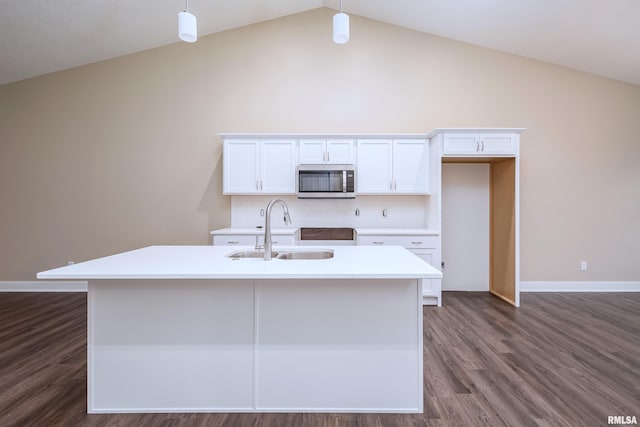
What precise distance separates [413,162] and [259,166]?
1.93 m

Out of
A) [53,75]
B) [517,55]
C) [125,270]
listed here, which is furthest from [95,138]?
[517,55]

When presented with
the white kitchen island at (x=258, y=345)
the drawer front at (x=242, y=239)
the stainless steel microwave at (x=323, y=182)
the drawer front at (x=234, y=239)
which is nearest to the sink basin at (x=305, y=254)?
the white kitchen island at (x=258, y=345)

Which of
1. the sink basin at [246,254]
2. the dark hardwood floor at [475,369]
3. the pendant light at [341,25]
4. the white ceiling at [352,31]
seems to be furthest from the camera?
the white ceiling at [352,31]

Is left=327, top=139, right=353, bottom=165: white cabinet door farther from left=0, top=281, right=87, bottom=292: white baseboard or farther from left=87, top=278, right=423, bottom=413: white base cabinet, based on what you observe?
left=0, top=281, right=87, bottom=292: white baseboard

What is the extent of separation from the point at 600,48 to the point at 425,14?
202cm

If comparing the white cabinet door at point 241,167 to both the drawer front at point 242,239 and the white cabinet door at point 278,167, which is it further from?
the drawer front at point 242,239

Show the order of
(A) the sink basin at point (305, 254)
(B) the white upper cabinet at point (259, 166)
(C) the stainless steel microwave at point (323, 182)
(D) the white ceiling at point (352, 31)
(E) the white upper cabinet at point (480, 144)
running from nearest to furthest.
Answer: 1. (A) the sink basin at point (305, 254)
2. (D) the white ceiling at point (352, 31)
3. (E) the white upper cabinet at point (480, 144)
4. (C) the stainless steel microwave at point (323, 182)
5. (B) the white upper cabinet at point (259, 166)

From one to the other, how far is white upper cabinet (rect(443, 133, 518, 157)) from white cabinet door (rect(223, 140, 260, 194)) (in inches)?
90.4

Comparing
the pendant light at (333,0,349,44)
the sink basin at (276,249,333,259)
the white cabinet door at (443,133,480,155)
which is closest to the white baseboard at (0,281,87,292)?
the sink basin at (276,249,333,259)

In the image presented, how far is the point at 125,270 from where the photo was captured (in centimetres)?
167

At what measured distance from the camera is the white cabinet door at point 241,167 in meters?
4.09

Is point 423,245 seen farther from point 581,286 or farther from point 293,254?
point 581,286

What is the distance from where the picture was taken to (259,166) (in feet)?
13.5

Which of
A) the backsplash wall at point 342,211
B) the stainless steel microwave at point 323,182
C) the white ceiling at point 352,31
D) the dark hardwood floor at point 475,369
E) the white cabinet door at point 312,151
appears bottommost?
the dark hardwood floor at point 475,369
